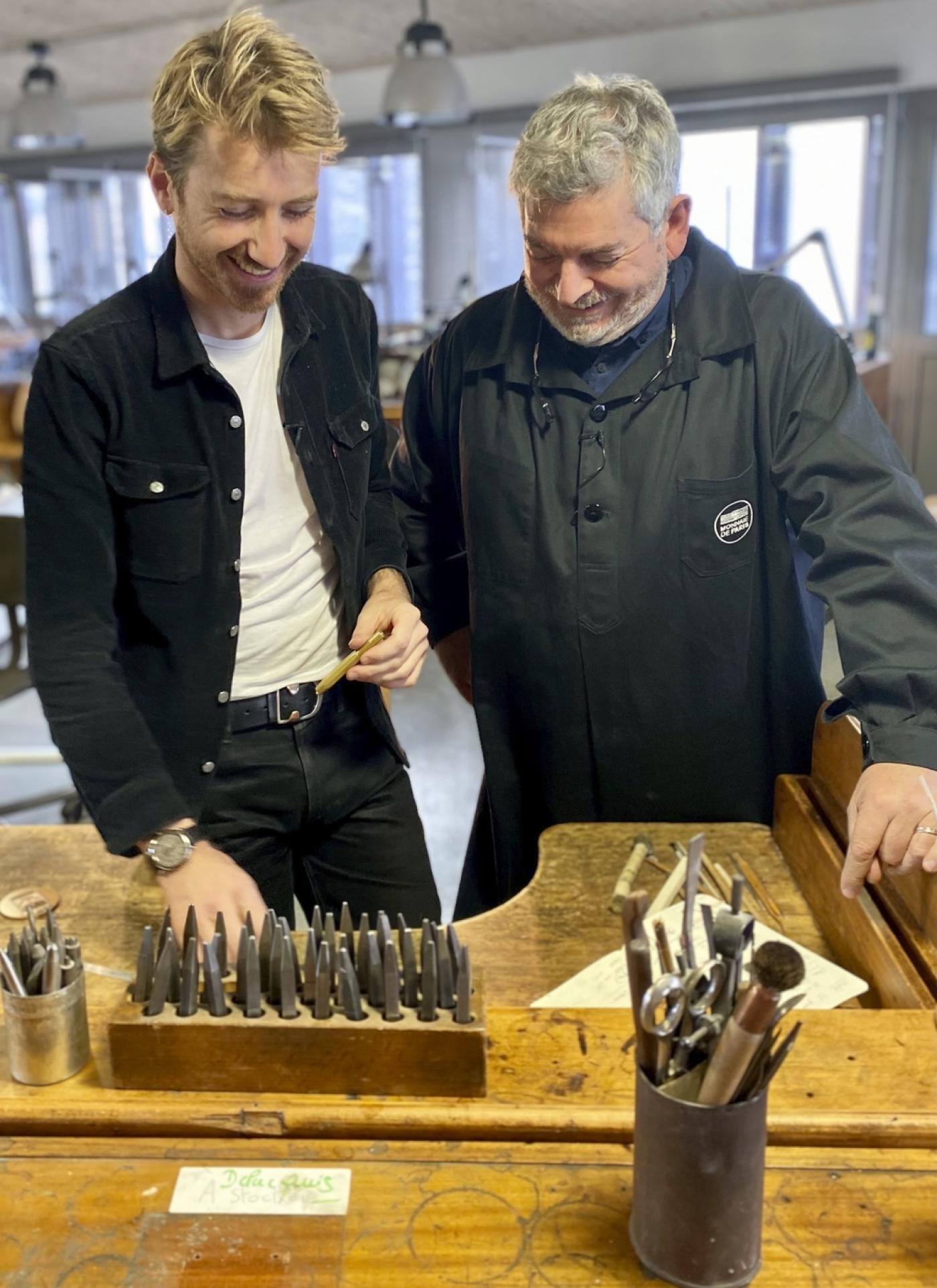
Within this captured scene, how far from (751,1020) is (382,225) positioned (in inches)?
391

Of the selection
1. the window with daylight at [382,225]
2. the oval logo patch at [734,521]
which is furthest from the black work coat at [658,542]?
the window with daylight at [382,225]

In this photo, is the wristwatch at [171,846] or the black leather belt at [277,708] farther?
the black leather belt at [277,708]

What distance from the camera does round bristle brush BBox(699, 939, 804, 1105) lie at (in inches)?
29.1

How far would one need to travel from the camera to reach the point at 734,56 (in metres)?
7.65

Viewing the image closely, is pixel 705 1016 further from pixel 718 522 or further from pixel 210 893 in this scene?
pixel 718 522

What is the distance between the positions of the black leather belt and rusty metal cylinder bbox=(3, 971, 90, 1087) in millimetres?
524

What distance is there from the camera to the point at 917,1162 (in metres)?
0.99

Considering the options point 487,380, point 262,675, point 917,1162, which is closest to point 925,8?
point 487,380

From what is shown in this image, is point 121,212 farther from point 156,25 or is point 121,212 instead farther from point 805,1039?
point 805,1039

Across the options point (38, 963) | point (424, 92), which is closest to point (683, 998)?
point (38, 963)

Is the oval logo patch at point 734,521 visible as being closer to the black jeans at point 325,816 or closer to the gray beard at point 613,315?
the gray beard at point 613,315

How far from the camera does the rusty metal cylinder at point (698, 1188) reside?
81cm

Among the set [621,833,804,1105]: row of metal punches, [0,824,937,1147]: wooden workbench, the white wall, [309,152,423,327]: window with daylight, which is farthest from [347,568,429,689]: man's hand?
[309,152,423,327]: window with daylight

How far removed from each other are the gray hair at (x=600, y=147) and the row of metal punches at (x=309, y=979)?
3.03ft
